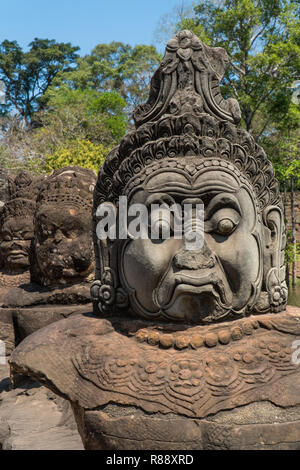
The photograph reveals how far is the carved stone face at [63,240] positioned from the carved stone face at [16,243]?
1.58 metres

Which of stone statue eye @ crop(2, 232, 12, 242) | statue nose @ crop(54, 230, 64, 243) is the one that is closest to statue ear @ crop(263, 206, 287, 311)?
statue nose @ crop(54, 230, 64, 243)

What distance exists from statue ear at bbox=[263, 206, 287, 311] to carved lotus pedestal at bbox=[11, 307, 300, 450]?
120 millimetres

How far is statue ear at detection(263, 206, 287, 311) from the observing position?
8.13 ft

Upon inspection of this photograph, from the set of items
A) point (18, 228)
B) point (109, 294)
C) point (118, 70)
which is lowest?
point (109, 294)

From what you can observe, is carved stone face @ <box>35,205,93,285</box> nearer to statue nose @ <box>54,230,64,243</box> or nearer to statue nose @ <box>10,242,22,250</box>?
statue nose @ <box>54,230,64,243</box>

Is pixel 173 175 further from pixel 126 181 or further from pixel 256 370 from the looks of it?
pixel 256 370

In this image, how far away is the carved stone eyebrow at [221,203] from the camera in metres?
2.27

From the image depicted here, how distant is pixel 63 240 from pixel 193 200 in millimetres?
2221

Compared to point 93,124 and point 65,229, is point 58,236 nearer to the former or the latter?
point 65,229

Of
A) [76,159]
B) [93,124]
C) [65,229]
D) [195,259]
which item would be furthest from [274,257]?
[93,124]

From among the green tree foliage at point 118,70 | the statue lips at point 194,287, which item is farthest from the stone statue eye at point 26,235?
the green tree foliage at point 118,70

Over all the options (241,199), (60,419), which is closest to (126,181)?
(241,199)

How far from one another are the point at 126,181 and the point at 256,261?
0.91 meters

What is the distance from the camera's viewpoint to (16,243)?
575cm
